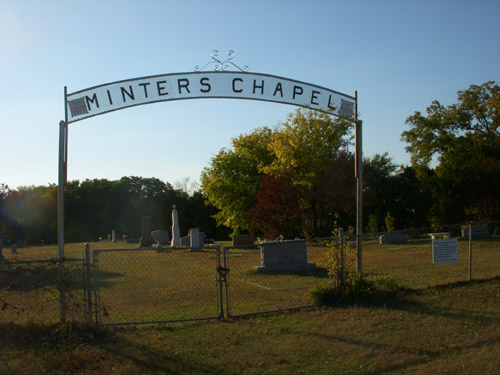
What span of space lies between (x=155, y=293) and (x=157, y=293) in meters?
0.06

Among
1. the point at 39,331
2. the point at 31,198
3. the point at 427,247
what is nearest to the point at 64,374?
the point at 39,331

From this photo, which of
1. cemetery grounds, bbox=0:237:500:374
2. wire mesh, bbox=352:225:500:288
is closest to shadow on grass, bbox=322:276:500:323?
cemetery grounds, bbox=0:237:500:374

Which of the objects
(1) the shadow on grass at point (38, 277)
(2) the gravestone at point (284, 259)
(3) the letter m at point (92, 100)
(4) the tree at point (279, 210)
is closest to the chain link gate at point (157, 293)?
(1) the shadow on grass at point (38, 277)

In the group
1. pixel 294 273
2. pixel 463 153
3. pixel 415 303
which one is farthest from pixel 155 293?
pixel 463 153

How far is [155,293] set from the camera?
1009 cm

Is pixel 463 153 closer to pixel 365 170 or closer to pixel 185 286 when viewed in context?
pixel 365 170

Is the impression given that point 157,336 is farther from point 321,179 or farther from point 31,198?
point 31,198

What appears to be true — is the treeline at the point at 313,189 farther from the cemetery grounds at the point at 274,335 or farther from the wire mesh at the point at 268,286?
the cemetery grounds at the point at 274,335

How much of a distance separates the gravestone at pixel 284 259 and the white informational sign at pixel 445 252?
183 inches

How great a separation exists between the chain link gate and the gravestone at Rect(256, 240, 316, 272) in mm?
1545

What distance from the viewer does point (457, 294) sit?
8484 mm

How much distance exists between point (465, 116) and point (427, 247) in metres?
21.5

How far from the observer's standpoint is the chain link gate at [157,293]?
744cm

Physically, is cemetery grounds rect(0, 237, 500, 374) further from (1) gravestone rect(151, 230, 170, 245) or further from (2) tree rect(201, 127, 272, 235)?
(2) tree rect(201, 127, 272, 235)
